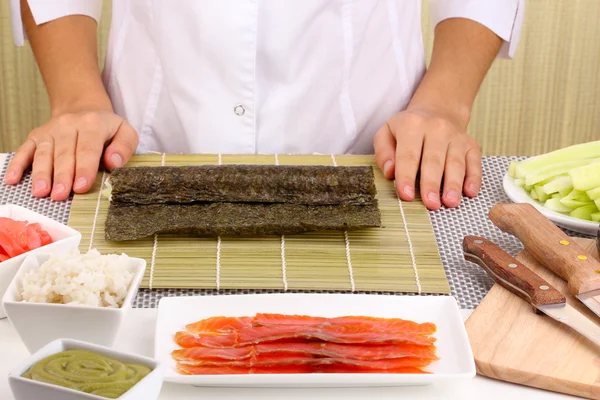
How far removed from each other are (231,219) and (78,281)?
37 centimetres

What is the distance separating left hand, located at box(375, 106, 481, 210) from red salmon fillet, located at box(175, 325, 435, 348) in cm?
45

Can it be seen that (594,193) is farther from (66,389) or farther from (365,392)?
(66,389)

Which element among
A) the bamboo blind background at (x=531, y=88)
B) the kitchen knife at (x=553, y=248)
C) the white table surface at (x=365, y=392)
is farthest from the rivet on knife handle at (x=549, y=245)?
the bamboo blind background at (x=531, y=88)

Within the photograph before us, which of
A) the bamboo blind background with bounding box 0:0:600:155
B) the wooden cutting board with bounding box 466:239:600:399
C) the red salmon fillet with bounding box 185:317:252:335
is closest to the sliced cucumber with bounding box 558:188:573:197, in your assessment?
the wooden cutting board with bounding box 466:239:600:399

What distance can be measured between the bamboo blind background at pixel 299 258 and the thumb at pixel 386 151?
13 centimetres

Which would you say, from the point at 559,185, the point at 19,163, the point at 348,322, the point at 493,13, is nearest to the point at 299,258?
the point at 348,322

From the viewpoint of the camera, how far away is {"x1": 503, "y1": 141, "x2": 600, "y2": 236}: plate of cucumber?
1346mm

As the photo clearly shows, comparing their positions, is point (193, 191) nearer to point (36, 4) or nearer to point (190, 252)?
point (190, 252)

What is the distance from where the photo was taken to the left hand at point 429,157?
145 cm

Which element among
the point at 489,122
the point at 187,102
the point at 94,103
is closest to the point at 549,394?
the point at 187,102

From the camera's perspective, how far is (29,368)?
83cm

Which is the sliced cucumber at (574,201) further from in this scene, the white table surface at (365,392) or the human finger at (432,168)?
the white table surface at (365,392)

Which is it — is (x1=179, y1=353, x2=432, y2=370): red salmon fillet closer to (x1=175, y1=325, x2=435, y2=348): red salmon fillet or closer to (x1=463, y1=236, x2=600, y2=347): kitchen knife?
(x1=175, y1=325, x2=435, y2=348): red salmon fillet

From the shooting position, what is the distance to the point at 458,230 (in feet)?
4.50
